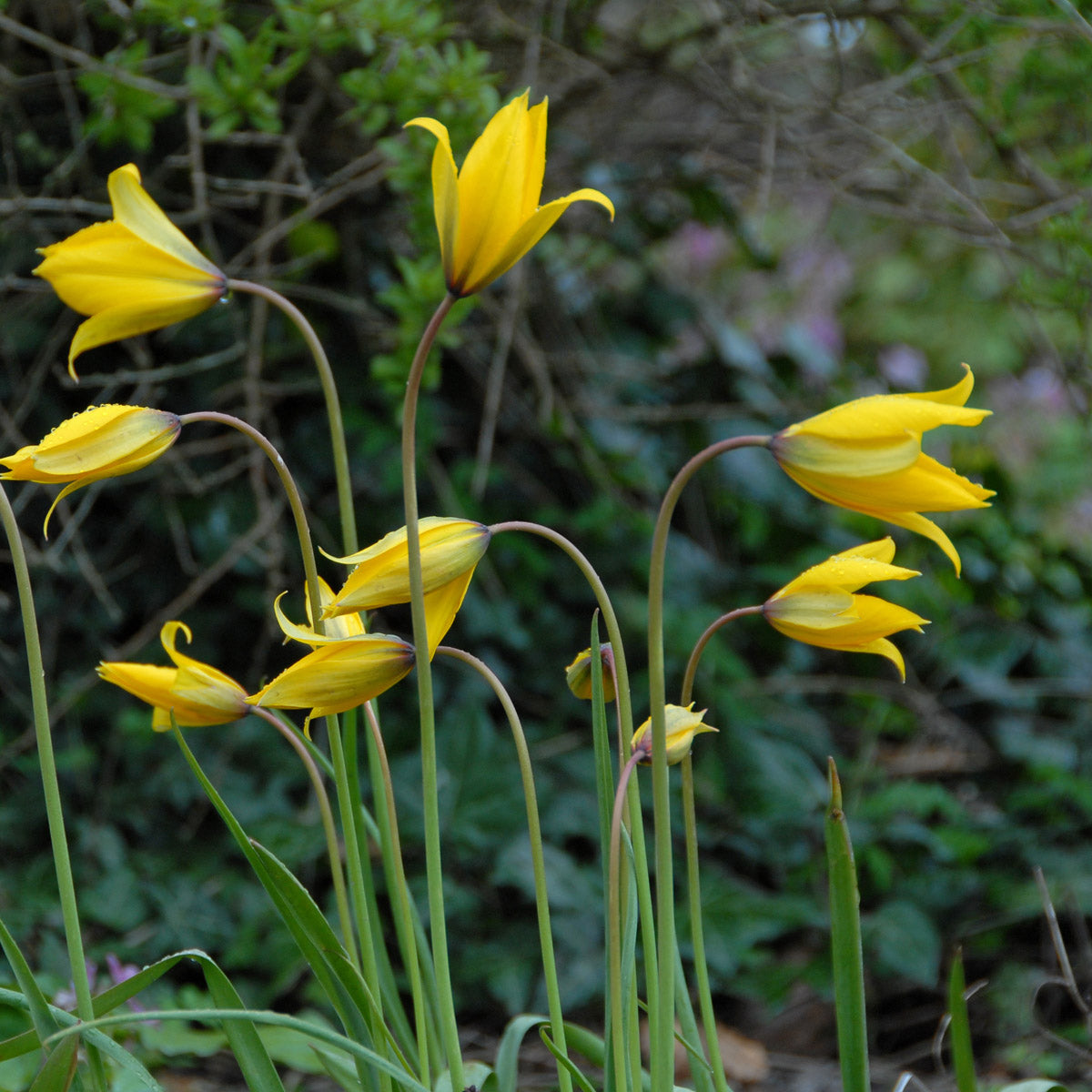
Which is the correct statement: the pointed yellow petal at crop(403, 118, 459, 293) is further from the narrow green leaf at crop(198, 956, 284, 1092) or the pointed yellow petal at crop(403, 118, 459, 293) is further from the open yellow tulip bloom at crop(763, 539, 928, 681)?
the narrow green leaf at crop(198, 956, 284, 1092)

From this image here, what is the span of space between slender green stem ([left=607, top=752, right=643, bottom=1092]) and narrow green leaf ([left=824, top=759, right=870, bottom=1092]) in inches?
5.4

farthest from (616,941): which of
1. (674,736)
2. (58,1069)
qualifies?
(58,1069)

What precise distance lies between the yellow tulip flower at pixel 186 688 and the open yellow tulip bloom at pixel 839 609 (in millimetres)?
407

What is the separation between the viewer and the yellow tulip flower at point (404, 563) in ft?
2.21

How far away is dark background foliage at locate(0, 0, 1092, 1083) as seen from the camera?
162 cm

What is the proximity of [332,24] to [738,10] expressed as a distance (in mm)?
821

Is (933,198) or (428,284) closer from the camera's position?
(428,284)

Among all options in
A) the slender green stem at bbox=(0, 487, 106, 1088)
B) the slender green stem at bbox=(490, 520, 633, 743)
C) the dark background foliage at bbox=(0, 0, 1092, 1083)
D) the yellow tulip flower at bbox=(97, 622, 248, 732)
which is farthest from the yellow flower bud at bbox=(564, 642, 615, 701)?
the dark background foliage at bbox=(0, 0, 1092, 1083)

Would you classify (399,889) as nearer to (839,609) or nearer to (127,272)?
(839,609)

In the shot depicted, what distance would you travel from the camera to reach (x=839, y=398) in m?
2.27

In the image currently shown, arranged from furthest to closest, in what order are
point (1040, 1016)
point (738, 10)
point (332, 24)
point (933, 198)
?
point (933, 198), point (738, 10), point (1040, 1016), point (332, 24)

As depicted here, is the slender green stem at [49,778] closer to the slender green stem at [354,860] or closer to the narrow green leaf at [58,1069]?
the narrow green leaf at [58,1069]

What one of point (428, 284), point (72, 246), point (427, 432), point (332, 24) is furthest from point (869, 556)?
point (427, 432)

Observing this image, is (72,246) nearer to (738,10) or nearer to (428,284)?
(428,284)
